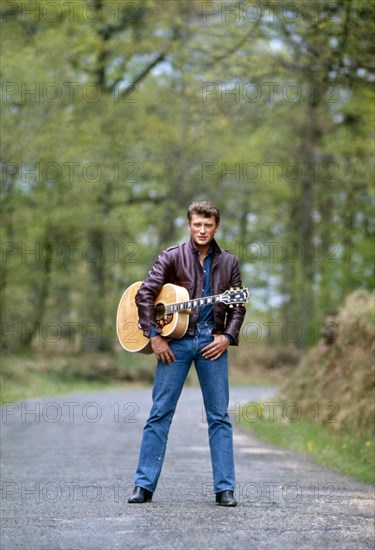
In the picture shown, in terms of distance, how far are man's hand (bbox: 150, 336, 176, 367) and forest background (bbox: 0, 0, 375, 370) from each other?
34.6ft

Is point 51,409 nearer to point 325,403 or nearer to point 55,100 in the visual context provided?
point 325,403

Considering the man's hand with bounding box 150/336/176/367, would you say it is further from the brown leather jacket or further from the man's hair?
the man's hair

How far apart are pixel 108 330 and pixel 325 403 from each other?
63.5ft

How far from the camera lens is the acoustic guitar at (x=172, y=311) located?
23.9ft

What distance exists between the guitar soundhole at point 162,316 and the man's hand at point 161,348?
116 mm

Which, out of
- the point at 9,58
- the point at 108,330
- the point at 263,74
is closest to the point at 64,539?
the point at 263,74

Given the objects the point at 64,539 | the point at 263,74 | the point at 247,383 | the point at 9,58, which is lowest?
the point at 247,383

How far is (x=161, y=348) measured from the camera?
7344 mm

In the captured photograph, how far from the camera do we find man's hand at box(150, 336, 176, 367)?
7.34 metres

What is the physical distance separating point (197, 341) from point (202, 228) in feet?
2.72

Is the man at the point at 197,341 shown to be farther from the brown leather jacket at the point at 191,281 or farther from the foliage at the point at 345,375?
the foliage at the point at 345,375

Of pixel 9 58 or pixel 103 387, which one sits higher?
pixel 9 58

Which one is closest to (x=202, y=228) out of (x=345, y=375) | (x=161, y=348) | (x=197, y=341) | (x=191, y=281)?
(x=191, y=281)

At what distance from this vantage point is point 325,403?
48.0 feet
